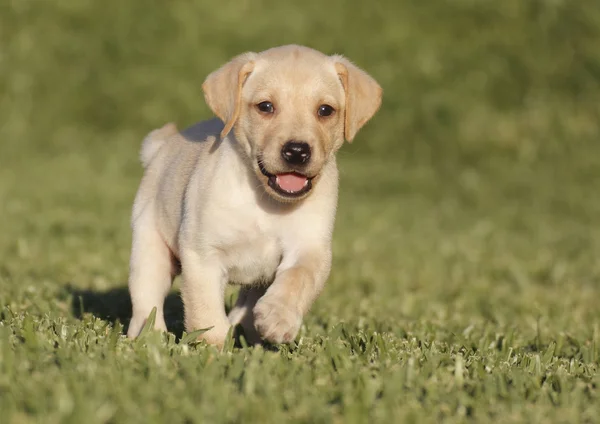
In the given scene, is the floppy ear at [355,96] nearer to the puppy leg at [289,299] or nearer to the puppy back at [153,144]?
the puppy leg at [289,299]

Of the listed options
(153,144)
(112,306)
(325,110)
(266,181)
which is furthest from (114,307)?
(325,110)

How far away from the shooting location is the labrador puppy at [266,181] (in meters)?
5.31

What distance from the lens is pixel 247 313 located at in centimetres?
623

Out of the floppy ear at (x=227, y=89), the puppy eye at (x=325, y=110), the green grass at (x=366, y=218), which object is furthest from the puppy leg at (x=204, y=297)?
the puppy eye at (x=325, y=110)

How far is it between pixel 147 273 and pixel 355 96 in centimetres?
160

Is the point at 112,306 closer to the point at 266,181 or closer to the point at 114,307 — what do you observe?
the point at 114,307

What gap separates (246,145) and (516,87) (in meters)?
14.1

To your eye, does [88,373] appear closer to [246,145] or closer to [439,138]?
[246,145]

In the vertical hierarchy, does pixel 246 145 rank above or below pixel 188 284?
above

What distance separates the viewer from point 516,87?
61.7 ft

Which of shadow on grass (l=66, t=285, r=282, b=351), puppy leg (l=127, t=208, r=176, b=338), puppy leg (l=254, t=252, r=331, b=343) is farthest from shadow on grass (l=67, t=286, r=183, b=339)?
puppy leg (l=254, t=252, r=331, b=343)

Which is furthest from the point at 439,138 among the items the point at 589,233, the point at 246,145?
the point at 246,145

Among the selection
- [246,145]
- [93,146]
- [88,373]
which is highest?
[246,145]

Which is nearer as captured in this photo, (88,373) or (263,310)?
(88,373)
